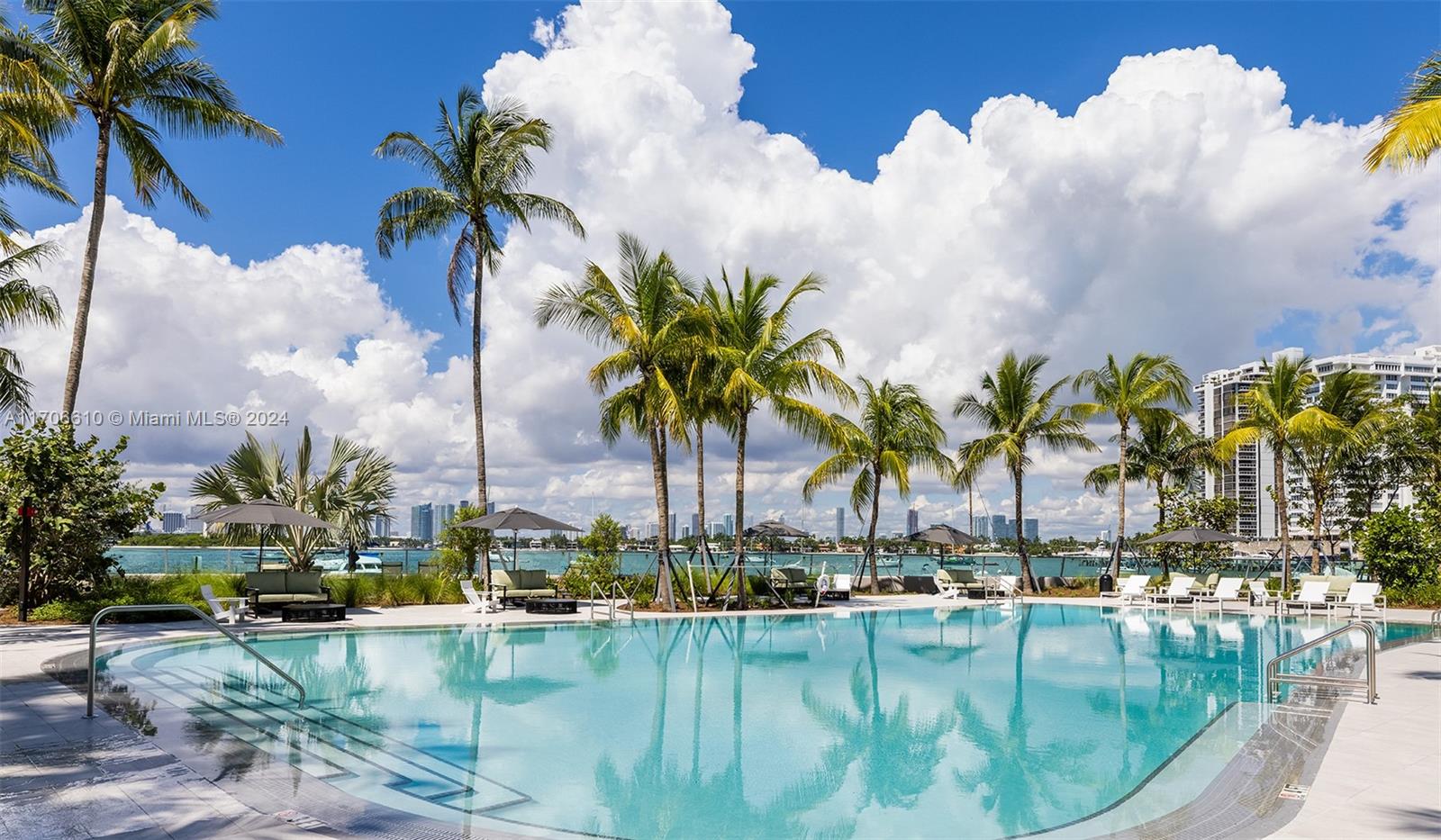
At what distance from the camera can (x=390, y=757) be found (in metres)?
7.17

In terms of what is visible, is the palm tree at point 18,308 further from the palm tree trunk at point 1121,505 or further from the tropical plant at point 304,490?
the palm tree trunk at point 1121,505

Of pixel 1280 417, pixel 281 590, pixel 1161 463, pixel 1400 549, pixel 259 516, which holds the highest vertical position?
pixel 1280 417

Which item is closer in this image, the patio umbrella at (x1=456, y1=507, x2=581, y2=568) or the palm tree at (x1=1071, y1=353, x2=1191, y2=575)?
the patio umbrella at (x1=456, y1=507, x2=581, y2=568)

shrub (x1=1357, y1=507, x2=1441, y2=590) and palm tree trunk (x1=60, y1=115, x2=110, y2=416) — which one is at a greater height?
palm tree trunk (x1=60, y1=115, x2=110, y2=416)

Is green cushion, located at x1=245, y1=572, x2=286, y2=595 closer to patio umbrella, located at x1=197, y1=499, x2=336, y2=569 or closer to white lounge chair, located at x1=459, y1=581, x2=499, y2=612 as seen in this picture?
patio umbrella, located at x1=197, y1=499, x2=336, y2=569

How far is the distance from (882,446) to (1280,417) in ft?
38.6

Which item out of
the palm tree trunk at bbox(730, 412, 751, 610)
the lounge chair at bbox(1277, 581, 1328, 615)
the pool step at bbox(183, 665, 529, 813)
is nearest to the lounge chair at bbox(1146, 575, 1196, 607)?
the lounge chair at bbox(1277, 581, 1328, 615)

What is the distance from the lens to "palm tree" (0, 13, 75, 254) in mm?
12805

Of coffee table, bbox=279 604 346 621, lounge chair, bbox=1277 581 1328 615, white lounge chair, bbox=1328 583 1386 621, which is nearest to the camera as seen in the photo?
coffee table, bbox=279 604 346 621

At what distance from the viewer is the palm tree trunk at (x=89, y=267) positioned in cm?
1603

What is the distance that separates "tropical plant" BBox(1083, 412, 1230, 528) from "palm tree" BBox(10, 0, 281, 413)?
94.8 feet

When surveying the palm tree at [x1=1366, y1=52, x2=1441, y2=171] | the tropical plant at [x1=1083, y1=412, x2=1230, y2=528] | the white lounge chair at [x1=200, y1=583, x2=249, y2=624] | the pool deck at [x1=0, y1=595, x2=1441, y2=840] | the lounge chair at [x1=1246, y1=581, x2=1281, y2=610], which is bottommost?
the lounge chair at [x1=1246, y1=581, x2=1281, y2=610]

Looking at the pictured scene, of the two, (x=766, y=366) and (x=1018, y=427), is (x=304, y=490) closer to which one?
(x=766, y=366)

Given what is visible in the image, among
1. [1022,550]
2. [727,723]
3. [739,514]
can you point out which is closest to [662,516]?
[739,514]
